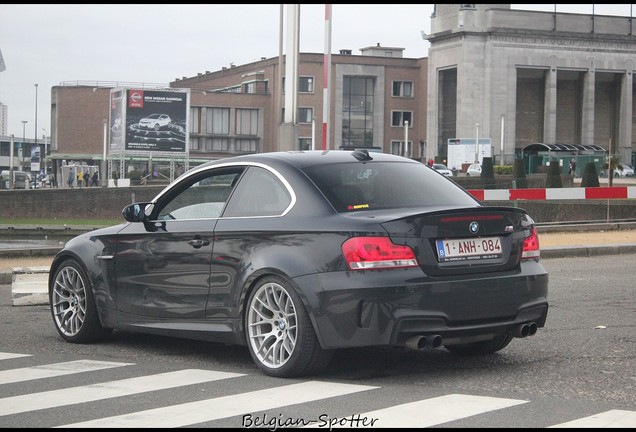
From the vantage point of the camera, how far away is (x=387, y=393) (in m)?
6.82

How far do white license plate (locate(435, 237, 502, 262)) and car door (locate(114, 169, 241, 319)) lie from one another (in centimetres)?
181

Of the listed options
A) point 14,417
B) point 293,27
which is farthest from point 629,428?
point 293,27

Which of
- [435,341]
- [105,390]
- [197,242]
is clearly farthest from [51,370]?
[435,341]

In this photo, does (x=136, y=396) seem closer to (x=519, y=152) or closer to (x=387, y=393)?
(x=387, y=393)

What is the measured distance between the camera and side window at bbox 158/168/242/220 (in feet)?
27.8

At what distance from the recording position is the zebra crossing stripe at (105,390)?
6.68 metres

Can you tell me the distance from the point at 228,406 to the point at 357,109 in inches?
4409

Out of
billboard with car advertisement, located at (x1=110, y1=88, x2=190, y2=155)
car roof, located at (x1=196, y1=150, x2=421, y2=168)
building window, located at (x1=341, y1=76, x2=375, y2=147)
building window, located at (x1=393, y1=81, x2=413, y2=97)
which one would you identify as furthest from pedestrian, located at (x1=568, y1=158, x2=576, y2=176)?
car roof, located at (x1=196, y1=150, x2=421, y2=168)

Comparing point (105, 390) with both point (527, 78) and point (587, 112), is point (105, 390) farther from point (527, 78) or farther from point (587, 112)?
point (527, 78)

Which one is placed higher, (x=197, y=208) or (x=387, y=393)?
(x=197, y=208)

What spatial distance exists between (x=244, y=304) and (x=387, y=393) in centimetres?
144

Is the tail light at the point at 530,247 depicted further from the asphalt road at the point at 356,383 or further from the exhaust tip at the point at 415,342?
the exhaust tip at the point at 415,342

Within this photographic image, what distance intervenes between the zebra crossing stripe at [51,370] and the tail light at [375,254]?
2088 millimetres

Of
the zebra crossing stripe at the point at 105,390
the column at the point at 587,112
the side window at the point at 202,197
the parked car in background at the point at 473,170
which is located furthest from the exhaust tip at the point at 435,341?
the column at the point at 587,112
